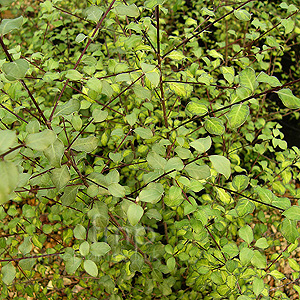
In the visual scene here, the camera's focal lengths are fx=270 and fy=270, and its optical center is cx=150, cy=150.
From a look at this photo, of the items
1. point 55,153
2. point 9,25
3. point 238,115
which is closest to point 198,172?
point 238,115

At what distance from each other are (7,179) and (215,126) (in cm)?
60

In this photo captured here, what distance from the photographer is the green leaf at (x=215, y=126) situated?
2.79ft

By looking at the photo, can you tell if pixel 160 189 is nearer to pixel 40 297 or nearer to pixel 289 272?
pixel 40 297

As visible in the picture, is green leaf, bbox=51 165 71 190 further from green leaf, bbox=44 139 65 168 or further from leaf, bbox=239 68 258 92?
leaf, bbox=239 68 258 92

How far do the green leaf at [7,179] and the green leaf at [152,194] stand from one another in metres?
0.38

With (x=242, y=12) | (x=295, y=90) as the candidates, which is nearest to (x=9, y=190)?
(x=242, y=12)

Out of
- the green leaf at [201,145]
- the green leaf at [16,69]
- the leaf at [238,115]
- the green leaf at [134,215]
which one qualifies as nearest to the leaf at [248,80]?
the leaf at [238,115]

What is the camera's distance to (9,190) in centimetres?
53

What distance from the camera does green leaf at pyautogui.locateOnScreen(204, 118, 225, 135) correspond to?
85 cm

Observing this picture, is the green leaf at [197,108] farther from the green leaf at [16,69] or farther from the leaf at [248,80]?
the green leaf at [16,69]

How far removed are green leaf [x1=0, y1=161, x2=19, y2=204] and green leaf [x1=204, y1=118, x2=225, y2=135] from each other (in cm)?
57

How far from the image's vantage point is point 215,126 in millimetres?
858

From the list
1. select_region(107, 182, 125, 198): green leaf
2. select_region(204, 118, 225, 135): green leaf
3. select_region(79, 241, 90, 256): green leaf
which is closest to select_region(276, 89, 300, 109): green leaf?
select_region(204, 118, 225, 135): green leaf

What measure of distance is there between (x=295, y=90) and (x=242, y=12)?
205 cm
